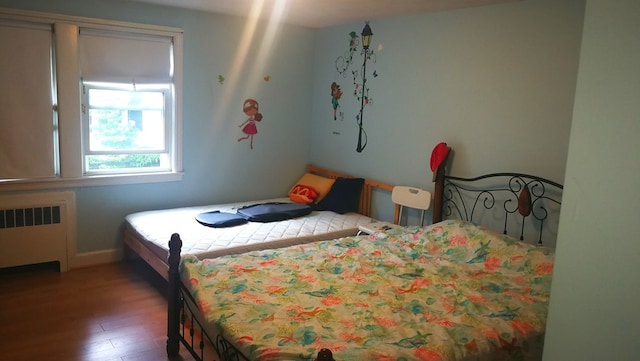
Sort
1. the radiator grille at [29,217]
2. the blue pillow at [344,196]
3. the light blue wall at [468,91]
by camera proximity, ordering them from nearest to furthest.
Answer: the light blue wall at [468,91]
the radiator grille at [29,217]
the blue pillow at [344,196]

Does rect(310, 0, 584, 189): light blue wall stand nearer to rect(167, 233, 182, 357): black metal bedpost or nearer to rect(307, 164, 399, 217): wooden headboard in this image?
rect(307, 164, 399, 217): wooden headboard

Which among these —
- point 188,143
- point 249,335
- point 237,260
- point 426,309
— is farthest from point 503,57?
point 188,143

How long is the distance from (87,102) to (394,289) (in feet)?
9.90

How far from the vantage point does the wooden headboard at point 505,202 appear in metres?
3.17

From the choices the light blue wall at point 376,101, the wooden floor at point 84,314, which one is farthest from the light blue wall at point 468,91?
the wooden floor at point 84,314

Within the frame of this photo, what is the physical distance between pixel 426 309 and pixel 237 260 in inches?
46.9

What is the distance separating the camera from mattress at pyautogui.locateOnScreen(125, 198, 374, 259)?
3.53 m

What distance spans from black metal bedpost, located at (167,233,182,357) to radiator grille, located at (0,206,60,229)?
5.96 feet

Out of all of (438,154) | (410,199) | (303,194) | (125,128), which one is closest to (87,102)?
(125,128)

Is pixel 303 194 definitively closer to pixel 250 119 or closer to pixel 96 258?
pixel 250 119

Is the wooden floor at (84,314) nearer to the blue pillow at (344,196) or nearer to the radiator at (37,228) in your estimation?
the radiator at (37,228)

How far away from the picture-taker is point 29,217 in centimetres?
392

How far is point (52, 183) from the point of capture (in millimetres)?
3998

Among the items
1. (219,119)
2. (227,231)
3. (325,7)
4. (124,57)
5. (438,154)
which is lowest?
(227,231)
